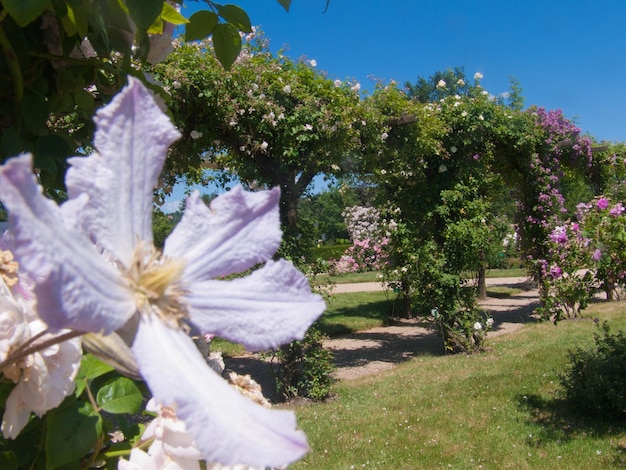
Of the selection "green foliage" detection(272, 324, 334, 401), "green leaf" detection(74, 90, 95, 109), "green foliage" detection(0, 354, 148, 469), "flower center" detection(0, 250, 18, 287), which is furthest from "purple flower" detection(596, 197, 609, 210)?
"flower center" detection(0, 250, 18, 287)

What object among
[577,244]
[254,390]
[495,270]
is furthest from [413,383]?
[495,270]

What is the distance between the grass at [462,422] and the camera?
156 inches

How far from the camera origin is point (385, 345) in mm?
8711

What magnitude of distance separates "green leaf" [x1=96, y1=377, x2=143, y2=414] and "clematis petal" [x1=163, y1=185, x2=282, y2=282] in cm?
36

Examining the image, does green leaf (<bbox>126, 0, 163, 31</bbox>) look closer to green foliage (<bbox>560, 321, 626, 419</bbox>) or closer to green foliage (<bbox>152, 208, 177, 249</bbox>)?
green foliage (<bbox>152, 208, 177, 249</bbox>)

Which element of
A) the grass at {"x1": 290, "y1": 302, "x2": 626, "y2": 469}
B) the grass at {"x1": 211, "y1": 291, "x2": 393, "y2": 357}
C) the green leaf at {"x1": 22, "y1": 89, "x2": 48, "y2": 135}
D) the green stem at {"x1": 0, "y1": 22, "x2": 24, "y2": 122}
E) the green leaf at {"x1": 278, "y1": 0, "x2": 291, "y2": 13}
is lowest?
the grass at {"x1": 290, "y1": 302, "x2": 626, "y2": 469}

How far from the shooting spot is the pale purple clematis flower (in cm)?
24

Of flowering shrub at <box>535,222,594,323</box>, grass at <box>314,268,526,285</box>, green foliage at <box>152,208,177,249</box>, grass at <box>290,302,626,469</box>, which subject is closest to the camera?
green foliage at <box>152,208,177,249</box>

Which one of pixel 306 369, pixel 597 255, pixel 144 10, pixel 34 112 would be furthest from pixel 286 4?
pixel 306 369

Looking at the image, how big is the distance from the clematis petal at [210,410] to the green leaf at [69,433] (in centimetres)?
27

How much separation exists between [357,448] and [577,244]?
2.45m

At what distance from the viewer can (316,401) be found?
5.87 meters

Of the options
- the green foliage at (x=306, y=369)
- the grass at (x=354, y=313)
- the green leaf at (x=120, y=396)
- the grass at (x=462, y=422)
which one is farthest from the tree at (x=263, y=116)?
the green leaf at (x=120, y=396)

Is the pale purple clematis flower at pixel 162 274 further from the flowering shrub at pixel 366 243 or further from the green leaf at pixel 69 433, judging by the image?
the flowering shrub at pixel 366 243
